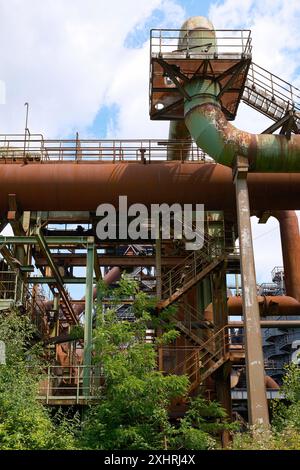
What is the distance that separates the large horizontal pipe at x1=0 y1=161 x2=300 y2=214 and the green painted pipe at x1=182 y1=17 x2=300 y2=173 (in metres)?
1.51

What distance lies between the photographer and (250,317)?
1341 cm

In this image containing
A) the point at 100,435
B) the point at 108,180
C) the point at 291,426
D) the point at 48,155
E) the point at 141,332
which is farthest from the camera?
the point at 48,155

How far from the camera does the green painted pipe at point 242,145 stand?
15.3m

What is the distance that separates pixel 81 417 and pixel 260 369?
5078 millimetres

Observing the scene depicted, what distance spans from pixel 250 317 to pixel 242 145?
4837 millimetres

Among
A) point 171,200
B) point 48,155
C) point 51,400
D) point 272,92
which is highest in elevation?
point 272,92

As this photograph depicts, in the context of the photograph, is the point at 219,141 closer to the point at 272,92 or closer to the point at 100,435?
the point at 272,92

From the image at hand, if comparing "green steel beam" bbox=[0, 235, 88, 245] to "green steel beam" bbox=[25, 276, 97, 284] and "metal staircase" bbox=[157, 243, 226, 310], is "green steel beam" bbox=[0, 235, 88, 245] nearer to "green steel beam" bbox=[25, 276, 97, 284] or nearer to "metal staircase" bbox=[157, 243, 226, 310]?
"green steel beam" bbox=[25, 276, 97, 284]

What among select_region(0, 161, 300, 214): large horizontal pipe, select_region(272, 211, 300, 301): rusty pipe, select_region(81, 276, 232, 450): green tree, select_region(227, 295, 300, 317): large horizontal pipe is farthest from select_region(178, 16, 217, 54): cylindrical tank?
select_region(227, 295, 300, 317): large horizontal pipe

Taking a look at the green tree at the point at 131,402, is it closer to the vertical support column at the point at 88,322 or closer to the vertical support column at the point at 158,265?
the vertical support column at the point at 88,322

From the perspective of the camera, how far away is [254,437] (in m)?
10.8

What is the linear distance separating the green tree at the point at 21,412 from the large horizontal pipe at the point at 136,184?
15.7ft

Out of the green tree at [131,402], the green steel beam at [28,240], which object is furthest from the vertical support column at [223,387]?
the green steel beam at [28,240]

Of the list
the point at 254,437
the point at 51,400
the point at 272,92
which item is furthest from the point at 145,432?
the point at 272,92
